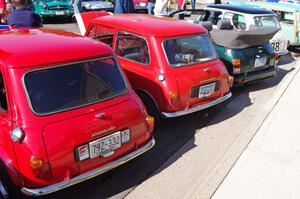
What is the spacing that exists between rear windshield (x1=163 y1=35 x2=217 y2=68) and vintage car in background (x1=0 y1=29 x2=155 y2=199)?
4.86 ft

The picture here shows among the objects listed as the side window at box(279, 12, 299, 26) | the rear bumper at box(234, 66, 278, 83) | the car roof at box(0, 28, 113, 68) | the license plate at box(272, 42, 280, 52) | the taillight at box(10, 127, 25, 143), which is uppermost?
the car roof at box(0, 28, 113, 68)

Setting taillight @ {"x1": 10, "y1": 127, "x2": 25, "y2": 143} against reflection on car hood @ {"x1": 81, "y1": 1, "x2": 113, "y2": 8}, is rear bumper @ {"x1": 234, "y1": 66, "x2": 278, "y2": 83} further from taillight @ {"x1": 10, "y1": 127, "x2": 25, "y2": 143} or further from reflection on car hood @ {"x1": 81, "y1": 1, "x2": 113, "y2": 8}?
reflection on car hood @ {"x1": 81, "y1": 1, "x2": 113, "y2": 8}

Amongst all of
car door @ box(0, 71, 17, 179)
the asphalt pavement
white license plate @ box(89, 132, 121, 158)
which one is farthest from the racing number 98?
car door @ box(0, 71, 17, 179)

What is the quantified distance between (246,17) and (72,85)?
20.9ft

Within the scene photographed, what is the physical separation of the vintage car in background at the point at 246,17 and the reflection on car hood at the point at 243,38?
1403mm

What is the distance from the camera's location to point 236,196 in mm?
3646

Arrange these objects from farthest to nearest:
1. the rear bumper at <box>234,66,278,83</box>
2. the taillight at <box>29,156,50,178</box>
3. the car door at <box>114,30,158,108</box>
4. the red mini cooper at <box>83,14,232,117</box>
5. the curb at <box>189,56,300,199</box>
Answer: the rear bumper at <box>234,66,278,83</box> < the car door at <box>114,30,158,108</box> < the red mini cooper at <box>83,14,232,117</box> < the curb at <box>189,56,300,199</box> < the taillight at <box>29,156,50,178</box>

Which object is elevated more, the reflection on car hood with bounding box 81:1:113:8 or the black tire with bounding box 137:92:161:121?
the reflection on car hood with bounding box 81:1:113:8

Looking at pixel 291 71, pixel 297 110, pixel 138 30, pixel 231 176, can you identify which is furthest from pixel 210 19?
pixel 231 176

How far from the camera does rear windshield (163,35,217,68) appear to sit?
5.12 metres

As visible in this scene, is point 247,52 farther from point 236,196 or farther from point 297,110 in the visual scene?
point 236,196

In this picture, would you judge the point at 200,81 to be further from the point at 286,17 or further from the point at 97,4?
the point at 97,4

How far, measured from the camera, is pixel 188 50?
539cm

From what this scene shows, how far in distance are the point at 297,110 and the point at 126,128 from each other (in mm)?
4041
